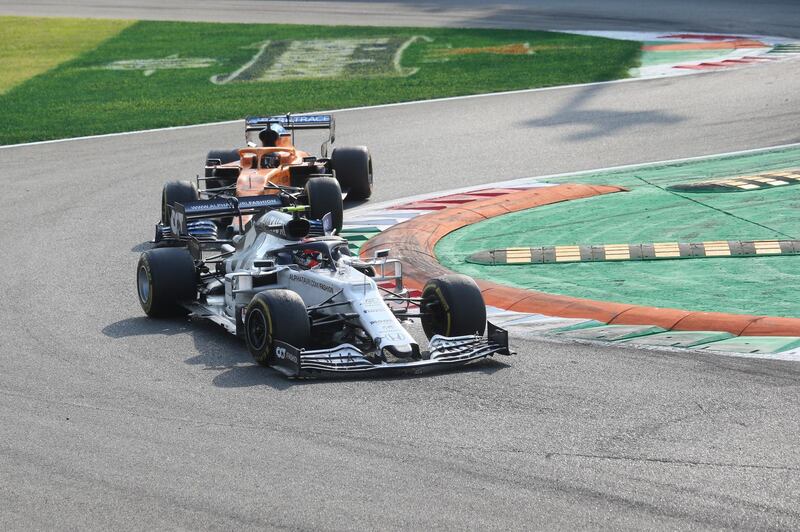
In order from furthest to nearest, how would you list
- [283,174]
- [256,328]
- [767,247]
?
[283,174] < [767,247] < [256,328]

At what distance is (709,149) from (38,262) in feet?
34.5

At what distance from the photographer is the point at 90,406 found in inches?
359

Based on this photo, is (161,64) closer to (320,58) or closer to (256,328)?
(320,58)

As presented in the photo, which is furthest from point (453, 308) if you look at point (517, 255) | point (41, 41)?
point (41, 41)

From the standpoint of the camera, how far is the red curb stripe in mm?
10641

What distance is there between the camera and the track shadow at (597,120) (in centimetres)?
2161

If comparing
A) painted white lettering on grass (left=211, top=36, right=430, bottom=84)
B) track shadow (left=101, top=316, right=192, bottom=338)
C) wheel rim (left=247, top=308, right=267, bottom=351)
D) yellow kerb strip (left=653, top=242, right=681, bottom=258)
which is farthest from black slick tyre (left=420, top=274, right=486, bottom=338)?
painted white lettering on grass (left=211, top=36, right=430, bottom=84)

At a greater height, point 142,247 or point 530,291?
point 530,291

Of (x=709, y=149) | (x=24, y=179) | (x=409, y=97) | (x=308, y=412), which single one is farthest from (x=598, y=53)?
(x=308, y=412)

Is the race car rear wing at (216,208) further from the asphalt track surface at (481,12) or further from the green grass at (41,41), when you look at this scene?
the asphalt track surface at (481,12)

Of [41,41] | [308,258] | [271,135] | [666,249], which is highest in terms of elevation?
[271,135]

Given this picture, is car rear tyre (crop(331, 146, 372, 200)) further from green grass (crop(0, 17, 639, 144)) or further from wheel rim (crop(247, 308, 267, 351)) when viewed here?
wheel rim (crop(247, 308, 267, 351))

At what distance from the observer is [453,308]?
34.1ft

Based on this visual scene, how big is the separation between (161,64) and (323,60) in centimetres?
393
